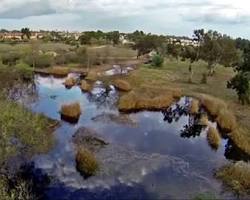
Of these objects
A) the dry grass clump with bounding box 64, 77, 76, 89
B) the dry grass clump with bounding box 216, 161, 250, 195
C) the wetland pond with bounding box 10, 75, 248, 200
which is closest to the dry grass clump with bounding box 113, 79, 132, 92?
the dry grass clump with bounding box 64, 77, 76, 89

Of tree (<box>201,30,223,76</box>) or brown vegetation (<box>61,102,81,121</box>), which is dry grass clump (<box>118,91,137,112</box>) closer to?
brown vegetation (<box>61,102,81,121</box>)

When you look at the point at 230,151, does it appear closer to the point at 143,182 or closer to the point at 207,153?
the point at 207,153

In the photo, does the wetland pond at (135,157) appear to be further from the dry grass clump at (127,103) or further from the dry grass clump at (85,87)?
the dry grass clump at (85,87)

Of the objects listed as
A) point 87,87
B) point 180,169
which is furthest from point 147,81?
point 180,169

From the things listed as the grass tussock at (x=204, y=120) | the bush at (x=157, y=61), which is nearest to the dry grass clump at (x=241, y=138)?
the grass tussock at (x=204, y=120)

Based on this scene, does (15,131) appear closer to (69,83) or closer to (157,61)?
(69,83)

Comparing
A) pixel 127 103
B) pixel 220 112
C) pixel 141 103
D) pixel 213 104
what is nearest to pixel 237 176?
pixel 220 112
